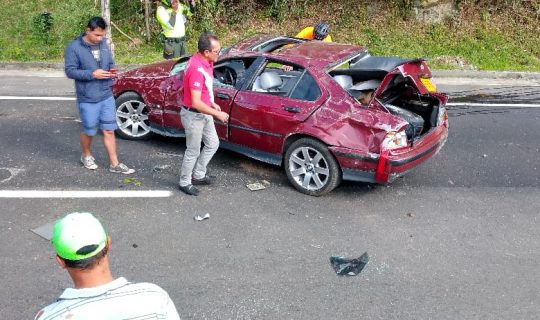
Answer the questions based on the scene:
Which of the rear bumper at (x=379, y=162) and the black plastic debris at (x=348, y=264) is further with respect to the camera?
A: the rear bumper at (x=379, y=162)

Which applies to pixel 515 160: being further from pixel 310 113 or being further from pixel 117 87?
pixel 117 87

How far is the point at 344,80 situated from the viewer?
20.7ft

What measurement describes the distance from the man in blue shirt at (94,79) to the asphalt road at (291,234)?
47 cm

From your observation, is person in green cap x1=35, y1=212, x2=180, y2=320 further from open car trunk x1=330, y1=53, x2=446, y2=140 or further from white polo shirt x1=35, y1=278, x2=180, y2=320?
open car trunk x1=330, y1=53, x2=446, y2=140

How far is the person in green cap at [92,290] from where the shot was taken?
211cm

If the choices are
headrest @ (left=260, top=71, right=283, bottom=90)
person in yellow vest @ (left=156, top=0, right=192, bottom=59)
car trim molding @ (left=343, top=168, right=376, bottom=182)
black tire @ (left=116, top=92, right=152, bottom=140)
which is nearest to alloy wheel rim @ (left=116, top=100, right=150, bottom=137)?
black tire @ (left=116, top=92, right=152, bottom=140)

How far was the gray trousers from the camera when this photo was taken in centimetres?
572

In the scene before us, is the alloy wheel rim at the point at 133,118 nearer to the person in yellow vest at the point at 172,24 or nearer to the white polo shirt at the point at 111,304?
the person in yellow vest at the point at 172,24

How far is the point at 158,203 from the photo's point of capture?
5.82 m

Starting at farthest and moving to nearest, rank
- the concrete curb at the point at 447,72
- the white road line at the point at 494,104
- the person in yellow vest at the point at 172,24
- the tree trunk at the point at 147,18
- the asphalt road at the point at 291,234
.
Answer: the tree trunk at the point at 147,18 < the concrete curb at the point at 447,72 < the person in yellow vest at the point at 172,24 < the white road line at the point at 494,104 < the asphalt road at the point at 291,234

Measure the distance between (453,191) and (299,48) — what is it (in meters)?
2.33

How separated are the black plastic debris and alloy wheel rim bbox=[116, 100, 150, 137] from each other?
337 centimetres

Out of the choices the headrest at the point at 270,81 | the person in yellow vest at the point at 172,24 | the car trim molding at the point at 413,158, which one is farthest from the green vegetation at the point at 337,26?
the car trim molding at the point at 413,158

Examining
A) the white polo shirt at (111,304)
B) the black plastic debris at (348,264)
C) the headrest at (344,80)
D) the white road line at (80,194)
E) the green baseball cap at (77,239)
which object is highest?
the green baseball cap at (77,239)
